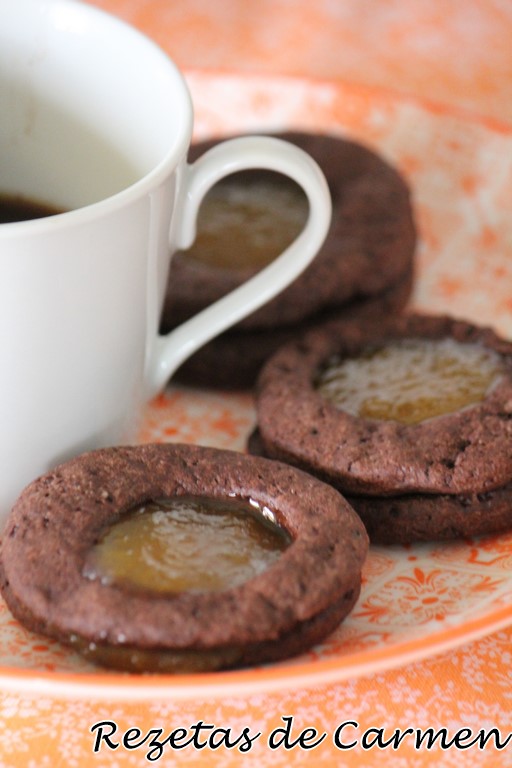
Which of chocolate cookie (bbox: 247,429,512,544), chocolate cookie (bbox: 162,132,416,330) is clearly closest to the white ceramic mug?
chocolate cookie (bbox: 162,132,416,330)

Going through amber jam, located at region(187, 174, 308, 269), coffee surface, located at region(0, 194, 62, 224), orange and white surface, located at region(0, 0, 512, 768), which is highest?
coffee surface, located at region(0, 194, 62, 224)

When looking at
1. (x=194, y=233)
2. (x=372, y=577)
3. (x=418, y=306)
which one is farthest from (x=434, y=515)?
(x=418, y=306)

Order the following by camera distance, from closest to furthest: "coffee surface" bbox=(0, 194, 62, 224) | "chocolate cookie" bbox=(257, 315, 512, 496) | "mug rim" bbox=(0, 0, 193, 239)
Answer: "mug rim" bbox=(0, 0, 193, 239)
"chocolate cookie" bbox=(257, 315, 512, 496)
"coffee surface" bbox=(0, 194, 62, 224)

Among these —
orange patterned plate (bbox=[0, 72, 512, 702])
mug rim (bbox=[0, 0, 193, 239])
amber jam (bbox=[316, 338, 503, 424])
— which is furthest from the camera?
amber jam (bbox=[316, 338, 503, 424])

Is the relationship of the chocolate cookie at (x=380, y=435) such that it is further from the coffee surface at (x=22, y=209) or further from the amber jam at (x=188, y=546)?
the coffee surface at (x=22, y=209)

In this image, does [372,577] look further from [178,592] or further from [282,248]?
[282,248]

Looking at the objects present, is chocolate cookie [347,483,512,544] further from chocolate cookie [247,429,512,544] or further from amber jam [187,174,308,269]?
amber jam [187,174,308,269]

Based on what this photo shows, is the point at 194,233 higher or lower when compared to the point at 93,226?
→ lower
